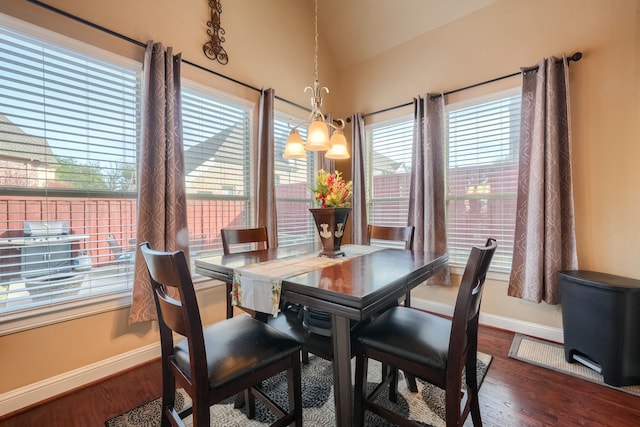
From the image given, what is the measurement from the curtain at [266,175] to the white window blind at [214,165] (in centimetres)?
15

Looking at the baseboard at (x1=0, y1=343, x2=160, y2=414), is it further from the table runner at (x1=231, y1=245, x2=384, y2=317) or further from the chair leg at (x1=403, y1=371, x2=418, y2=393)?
the chair leg at (x1=403, y1=371, x2=418, y2=393)

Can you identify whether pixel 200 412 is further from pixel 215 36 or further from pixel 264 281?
pixel 215 36

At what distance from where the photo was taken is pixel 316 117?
198 cm

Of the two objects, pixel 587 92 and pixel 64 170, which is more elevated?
pixel 587 92

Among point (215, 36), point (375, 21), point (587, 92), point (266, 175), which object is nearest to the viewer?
point (587, 92)

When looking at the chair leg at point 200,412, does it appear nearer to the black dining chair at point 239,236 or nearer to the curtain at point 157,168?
the black dining chair at point 239,236

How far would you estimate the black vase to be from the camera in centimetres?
173

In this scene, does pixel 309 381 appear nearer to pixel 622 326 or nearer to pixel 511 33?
pixel 622 326

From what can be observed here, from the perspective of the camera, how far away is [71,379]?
1774 millimetres

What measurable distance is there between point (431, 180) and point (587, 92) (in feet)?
4.31

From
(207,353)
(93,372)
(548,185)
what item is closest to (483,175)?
(548,185)

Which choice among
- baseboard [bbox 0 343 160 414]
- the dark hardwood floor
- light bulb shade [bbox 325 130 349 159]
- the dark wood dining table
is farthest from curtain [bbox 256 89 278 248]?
the dark hardwood floor

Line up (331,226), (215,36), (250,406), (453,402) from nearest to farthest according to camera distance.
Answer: (453,402)
(250,406)
(331,226)
(215,36)

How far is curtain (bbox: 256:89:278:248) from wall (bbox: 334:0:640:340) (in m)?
1.92
